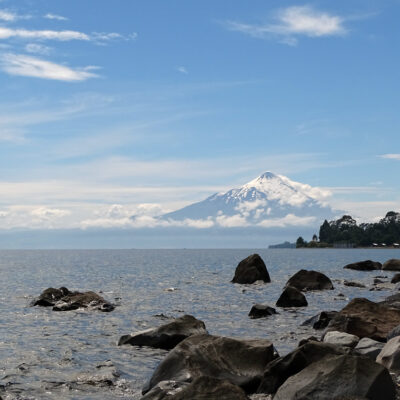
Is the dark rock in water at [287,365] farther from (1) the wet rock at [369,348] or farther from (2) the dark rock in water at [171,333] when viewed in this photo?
(2) the dark rock in water at [171,333]

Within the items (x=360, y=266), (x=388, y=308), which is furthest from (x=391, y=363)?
(x=360, y=266)

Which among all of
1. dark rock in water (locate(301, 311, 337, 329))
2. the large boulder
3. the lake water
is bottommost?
the lake water

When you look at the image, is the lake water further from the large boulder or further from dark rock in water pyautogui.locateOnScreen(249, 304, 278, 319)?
the large boulder

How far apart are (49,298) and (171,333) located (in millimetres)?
19438

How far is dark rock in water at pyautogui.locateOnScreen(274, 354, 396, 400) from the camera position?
11.7 m

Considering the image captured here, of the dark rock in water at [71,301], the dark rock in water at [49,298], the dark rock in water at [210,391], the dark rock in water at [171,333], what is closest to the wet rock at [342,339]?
the dark rock in water at [171,333]

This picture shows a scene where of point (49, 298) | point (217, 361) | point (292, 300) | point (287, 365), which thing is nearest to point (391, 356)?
point (287, 365)

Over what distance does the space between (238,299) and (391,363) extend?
26.2 metres

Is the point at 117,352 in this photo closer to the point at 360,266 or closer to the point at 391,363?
the point at 391,363

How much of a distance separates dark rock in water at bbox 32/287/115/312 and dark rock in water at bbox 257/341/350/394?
2051 cm

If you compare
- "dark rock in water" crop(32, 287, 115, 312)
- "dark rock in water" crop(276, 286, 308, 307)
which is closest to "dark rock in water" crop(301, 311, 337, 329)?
"dark rock in water" crop(276, 286, 308, 307)

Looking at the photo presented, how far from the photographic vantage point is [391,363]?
1487cm

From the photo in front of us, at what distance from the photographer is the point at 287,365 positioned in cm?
1432

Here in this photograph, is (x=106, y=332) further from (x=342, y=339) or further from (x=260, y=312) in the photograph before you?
(x=342, y=339)
